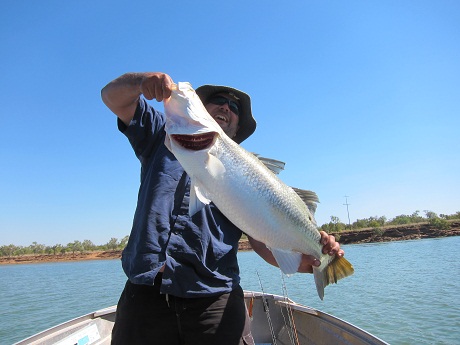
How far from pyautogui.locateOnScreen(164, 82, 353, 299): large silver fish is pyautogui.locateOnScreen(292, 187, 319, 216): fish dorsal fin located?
0.46m

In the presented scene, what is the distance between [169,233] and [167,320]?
684 mm

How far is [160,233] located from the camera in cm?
259

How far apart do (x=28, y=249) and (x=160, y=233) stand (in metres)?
116

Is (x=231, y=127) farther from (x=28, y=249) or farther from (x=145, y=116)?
(x=28, y=249)

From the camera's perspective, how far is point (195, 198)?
2381mm

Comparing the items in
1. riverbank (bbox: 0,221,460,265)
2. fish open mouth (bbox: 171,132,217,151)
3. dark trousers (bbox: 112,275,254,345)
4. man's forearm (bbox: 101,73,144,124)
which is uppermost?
man's forearm (bbox: 101,73,144,124)

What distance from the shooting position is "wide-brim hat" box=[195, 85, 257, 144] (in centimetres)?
391

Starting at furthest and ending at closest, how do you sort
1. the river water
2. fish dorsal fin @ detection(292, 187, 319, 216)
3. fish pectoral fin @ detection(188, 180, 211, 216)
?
the river water, fish dorsal fin @ detection(292, 187, 319, 216), fish pectoral fin @ detection(188, 180, 211, 216)

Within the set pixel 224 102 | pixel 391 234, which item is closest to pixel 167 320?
pixel 224 102

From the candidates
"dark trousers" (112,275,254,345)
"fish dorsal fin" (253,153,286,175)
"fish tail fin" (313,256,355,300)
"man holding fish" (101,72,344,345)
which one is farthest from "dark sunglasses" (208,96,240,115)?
"dark trousers" (112,275,254,345)

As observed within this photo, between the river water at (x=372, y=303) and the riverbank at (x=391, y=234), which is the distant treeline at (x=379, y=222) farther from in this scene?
the river water at (x=372, y=303)

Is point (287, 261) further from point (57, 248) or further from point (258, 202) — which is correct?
point (57, 248)

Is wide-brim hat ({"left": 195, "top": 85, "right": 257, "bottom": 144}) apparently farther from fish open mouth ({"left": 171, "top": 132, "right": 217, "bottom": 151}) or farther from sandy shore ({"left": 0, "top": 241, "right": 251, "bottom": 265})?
sandy shore ({"left": 0, "top": 241, "right": 251, "bottom": 265})

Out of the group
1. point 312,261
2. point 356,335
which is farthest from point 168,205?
point 356,335
